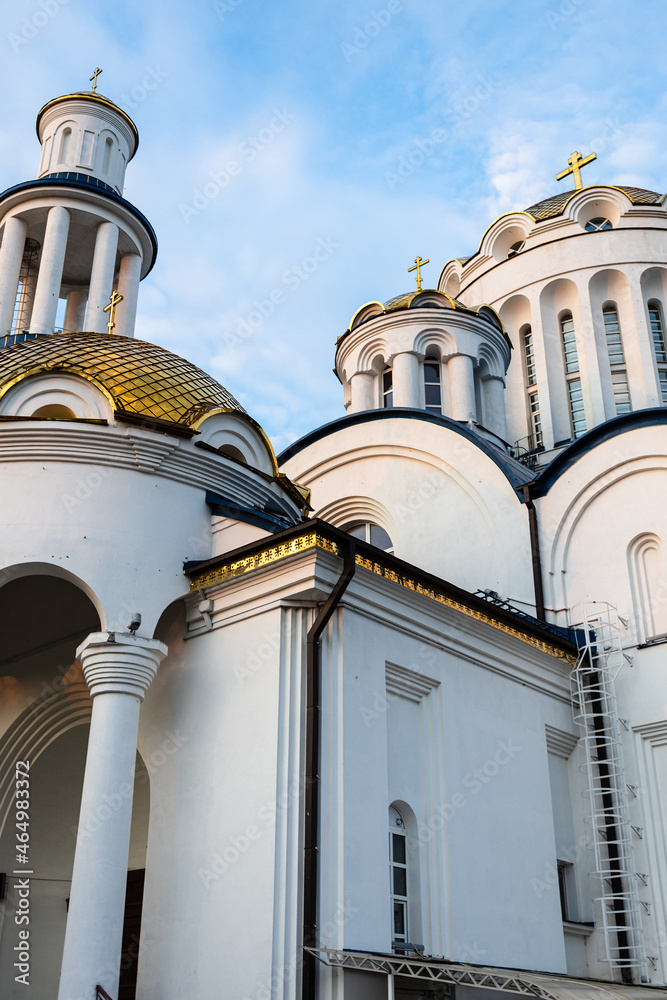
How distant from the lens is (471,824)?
8.70 metres

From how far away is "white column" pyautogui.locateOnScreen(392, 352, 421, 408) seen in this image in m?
16.8

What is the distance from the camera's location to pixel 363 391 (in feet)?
58.1

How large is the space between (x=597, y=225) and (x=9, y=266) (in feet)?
40.3

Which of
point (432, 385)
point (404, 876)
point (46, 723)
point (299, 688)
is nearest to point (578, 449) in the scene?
point (432, 385)

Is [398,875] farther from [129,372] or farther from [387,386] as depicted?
[387,386]

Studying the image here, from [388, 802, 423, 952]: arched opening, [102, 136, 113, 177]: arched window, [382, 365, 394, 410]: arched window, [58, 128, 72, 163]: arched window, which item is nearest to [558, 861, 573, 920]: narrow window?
[388, 802, 423, 952]: arched opening

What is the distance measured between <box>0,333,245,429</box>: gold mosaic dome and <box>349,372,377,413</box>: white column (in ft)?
22.3

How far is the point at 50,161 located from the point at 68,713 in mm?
8114

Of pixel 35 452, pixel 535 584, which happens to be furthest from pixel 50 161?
pixel 535 584

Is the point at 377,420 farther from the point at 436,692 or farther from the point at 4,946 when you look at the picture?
the point at 4,946

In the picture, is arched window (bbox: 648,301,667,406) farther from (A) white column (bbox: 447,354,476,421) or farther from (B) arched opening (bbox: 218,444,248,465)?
(B) arched opening (bbox: 218,444,248,465)

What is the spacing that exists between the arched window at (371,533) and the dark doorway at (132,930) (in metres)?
5.30

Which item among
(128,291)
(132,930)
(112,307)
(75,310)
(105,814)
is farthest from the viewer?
(75,310)

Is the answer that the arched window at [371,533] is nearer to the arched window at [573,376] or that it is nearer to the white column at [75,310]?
the white column at [75,310]
